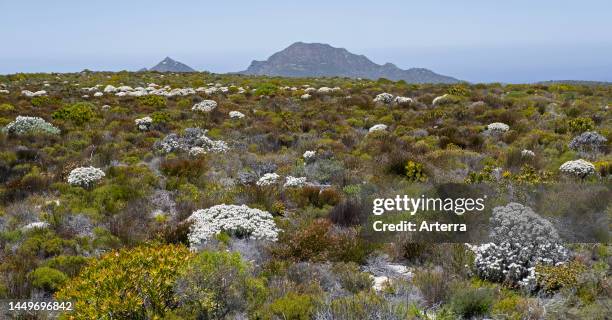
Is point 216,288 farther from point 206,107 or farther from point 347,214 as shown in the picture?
point 206,107

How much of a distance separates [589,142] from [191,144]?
11.9 metres

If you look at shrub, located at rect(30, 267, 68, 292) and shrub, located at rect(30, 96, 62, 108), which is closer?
shrub, located at rect(30, 267, 68, 292)

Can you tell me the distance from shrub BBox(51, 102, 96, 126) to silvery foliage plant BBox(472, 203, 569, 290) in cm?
1638

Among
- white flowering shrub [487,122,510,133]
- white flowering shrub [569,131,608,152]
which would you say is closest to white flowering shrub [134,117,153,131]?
white flowering shrub [487,122,510,133]

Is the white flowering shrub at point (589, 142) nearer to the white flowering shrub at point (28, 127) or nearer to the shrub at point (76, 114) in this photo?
the white flowering shrub at point (28, 127)

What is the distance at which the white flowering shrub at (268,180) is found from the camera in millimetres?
11113

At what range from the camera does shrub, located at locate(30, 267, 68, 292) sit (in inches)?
256

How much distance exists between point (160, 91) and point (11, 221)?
19697 mm

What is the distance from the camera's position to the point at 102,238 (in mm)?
8023

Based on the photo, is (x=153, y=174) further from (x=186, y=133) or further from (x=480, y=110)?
(x=480, y=110)

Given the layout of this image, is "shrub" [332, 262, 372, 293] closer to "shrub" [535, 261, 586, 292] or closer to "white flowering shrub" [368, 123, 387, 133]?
"shrub" [535, 261, 586, 292]

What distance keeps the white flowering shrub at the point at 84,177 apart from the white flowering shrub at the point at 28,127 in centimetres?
610

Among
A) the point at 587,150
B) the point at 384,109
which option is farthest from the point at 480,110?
the point at 587,150

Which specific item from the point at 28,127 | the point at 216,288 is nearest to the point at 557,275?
the point at 216,288
